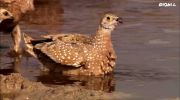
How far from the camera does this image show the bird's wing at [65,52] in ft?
39.2

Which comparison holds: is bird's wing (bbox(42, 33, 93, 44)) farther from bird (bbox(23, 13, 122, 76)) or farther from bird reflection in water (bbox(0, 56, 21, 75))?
bird reflection in water (bbox(0, 56, 21, 75))

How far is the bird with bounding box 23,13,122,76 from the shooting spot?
39.4 ft

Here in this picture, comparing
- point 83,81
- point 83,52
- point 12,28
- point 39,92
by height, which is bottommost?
point 83,81

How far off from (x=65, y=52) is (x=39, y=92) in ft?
6.55

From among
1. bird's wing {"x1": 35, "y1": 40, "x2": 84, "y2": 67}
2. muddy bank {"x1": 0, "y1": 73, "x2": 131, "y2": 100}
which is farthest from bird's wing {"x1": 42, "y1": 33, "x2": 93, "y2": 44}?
muddy bank {"x1": 0, "y1": 73, "x2": 131, "y2": 100}

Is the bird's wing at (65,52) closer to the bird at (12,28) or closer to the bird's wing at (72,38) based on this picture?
the bird's wing at (72,38)

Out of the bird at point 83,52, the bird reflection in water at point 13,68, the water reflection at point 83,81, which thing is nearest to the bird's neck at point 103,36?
the bird at point 83,52

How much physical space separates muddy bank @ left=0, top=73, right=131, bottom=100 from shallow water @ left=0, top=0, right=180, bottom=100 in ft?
2.16

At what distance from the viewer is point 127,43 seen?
14.0m

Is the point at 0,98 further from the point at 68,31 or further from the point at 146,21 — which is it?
the point at 146,21

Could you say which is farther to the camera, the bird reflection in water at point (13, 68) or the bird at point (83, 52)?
the bird reflection in water at point (13, 68)

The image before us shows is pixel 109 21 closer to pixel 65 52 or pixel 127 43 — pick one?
pixel 65 52

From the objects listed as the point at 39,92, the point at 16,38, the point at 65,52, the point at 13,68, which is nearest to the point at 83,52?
the point at 65,52

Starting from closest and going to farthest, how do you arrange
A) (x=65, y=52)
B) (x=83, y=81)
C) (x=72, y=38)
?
(x=83, y=81)
(x=65, y=52)
(x=72, y=38)
